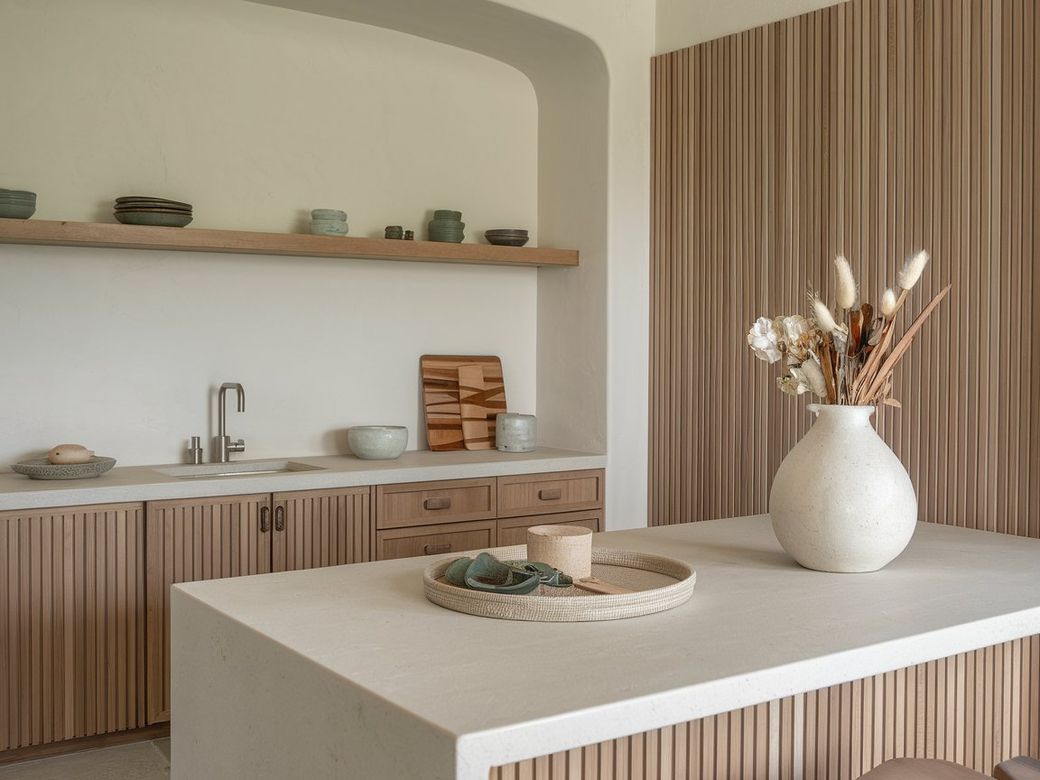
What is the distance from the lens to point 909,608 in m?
2.02

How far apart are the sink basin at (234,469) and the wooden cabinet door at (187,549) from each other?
342 mm

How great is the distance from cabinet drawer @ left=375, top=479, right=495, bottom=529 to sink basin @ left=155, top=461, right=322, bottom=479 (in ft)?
0.96

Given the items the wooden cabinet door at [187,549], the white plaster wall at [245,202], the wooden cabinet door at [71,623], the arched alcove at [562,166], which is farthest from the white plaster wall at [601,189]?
the wooden cabinet door at [71,623]

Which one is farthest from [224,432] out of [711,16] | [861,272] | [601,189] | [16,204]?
[711,16]

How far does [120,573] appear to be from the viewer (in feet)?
11.6

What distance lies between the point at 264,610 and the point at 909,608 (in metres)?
1.19

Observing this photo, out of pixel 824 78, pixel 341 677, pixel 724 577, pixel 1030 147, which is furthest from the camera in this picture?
pixel 824 78

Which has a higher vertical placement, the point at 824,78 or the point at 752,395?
the point at 824,78

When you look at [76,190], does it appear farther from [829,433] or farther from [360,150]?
[829,433]

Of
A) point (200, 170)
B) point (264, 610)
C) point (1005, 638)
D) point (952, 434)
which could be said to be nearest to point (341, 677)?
point (264, 610)

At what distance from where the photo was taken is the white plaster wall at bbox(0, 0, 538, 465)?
13.0 feet

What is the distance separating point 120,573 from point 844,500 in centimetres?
238

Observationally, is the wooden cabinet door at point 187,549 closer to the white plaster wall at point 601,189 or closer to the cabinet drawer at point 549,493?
the cabinet drawer at point 549,493

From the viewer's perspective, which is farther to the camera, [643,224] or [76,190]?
[643,224]
